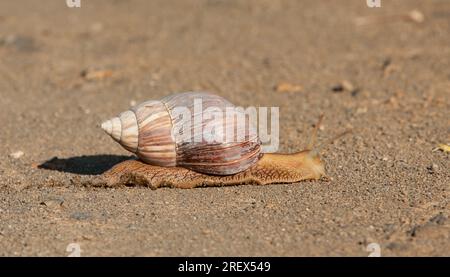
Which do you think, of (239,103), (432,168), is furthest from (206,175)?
(239,103)

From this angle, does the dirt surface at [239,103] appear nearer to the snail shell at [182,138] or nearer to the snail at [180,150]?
the snail at [180,150]

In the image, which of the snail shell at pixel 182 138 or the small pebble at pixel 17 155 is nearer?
the snail shell at pixel 182 138

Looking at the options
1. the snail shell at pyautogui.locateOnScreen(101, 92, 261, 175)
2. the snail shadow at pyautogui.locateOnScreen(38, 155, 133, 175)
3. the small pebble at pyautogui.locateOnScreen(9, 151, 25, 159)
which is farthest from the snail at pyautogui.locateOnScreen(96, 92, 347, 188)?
the small pebble at pyautogui.locateOnScreen(9, 151, 25, 159)

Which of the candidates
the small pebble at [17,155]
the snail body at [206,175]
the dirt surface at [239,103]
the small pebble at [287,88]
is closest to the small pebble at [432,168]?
the dirt surface at [239,103]

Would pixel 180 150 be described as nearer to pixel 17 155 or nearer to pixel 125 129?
pixel 125 129

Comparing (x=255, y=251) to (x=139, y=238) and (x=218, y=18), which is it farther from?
(x=218, y=18)
